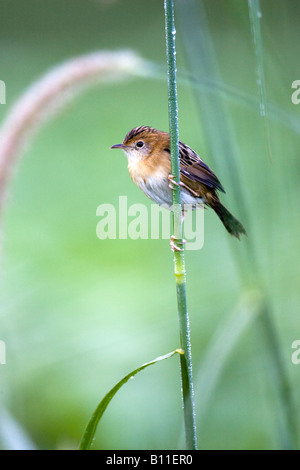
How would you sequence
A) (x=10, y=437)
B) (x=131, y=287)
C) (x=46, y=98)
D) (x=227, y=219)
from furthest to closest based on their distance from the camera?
(x=131, y=287) < (x=227, y=219) < (x=10, y=437) < (x=46, y=98)

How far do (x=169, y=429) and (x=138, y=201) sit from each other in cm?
121

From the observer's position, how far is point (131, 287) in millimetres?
2723

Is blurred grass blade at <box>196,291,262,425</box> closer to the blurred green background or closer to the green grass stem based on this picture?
the blurred green background

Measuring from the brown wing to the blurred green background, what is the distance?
10 cm

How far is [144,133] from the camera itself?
5.34ft

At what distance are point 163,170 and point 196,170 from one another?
85 mm

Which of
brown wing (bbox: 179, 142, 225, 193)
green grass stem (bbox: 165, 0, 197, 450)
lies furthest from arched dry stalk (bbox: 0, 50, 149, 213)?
brown wing (bbox: 179, 142, 225, 193)

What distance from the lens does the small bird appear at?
154 cm

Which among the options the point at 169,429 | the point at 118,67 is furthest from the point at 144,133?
the point at 169,429

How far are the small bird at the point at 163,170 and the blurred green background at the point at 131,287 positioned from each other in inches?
4.0

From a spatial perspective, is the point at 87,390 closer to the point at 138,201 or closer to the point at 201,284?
the point at 201,284

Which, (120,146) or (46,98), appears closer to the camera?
(46,98)

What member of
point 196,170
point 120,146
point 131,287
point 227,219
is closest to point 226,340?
point 227,219

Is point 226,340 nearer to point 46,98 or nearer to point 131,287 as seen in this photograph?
point 46,98
